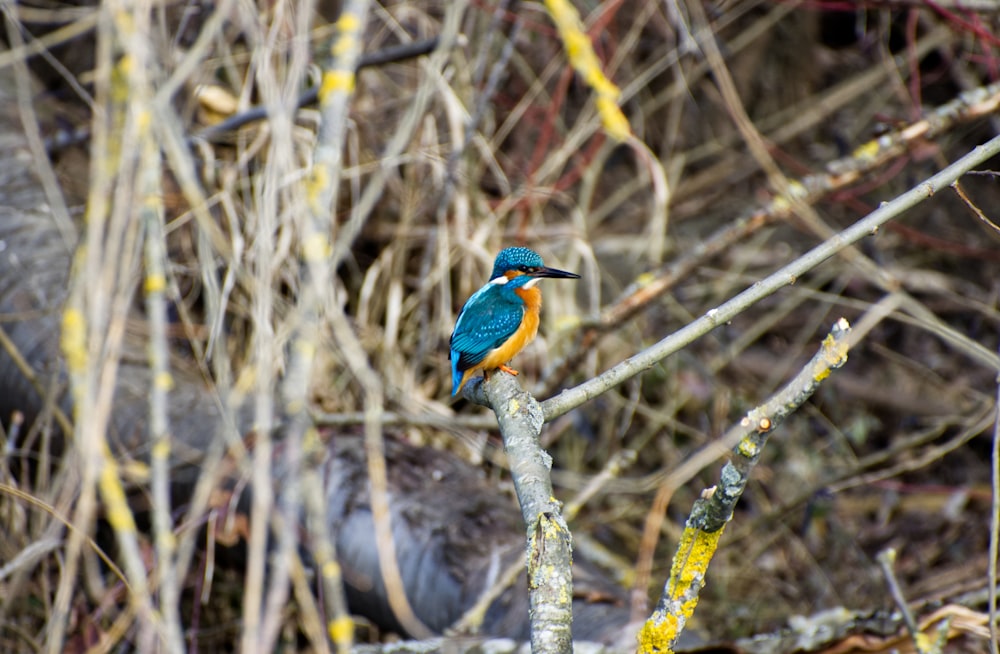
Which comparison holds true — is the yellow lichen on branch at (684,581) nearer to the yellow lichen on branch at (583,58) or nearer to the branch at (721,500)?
the branch at (721,500)

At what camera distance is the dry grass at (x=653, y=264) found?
11.1 ft

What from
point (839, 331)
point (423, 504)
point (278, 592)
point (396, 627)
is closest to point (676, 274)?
point (423, 504)

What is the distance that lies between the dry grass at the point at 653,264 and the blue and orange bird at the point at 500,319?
318 mm

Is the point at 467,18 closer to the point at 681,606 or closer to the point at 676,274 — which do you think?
the point at 676,274

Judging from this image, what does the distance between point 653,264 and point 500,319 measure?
130 centimetres

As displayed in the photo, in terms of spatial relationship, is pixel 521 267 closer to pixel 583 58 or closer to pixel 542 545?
pixel 583 58

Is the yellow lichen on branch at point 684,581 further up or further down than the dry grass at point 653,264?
further down

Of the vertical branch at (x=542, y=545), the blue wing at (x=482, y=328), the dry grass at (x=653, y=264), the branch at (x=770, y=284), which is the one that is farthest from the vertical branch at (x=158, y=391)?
the blue wing at (x=482, y=328)

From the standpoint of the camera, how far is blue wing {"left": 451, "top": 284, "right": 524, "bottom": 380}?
277cm

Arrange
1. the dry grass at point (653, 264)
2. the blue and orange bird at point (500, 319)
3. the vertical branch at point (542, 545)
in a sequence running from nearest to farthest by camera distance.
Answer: the vertical branch at point (542, 545), the blue and orange bird at point (500, 319), the dry grass at point (653, 264)

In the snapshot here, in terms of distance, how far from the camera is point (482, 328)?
9.27 ft

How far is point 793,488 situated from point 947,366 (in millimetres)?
1031

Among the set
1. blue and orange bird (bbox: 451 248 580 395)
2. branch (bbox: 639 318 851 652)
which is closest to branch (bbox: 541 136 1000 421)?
branch (bbox: 639 318 851 652)

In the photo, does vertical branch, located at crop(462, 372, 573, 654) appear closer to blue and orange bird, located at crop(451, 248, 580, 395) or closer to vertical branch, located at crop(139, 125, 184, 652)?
vertical branch, located at crop(139, 125, 184, 652)
